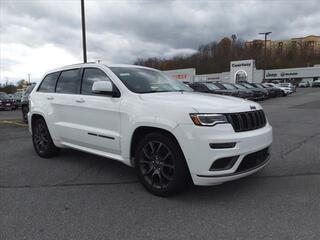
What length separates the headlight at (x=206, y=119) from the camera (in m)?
3.67

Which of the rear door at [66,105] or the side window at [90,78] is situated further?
the rear door at [66,105]

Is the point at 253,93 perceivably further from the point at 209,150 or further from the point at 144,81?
the point at 209,150

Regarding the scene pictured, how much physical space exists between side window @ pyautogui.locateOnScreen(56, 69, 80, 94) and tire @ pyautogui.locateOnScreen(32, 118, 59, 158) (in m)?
0.92

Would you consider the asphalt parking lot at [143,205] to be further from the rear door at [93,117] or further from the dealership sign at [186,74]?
the dealership sign at [186,74]

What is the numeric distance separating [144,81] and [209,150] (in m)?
1.82

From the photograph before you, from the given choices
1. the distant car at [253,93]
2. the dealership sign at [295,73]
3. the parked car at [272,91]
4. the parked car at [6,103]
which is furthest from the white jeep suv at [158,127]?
the dealership sign at [295,73]

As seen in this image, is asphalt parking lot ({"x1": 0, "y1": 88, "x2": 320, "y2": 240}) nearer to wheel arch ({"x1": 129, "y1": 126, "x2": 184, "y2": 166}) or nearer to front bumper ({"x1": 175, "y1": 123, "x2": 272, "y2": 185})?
front bumper ({"x1": 175, "y1": 123, "x2": 272, "y2": 185})

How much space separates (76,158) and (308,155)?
15.1 ft

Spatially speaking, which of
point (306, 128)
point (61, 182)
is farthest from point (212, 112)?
point (306, 128)

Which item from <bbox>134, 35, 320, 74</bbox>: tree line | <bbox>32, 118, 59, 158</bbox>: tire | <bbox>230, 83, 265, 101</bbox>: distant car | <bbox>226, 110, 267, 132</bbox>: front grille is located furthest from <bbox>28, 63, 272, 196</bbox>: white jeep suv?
<bbox>134, 35, 320, 74</bbox>: tree line

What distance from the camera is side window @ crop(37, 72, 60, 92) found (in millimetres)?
6145

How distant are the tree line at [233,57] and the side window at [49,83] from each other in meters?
78.0

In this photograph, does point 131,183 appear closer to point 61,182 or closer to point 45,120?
point 61,182

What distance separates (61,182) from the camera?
486 cm
